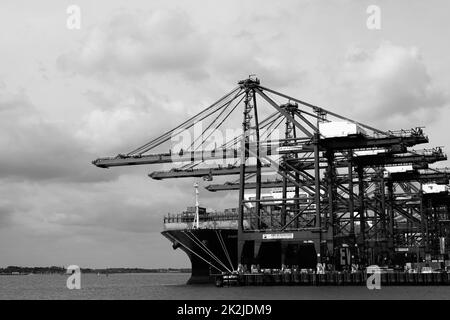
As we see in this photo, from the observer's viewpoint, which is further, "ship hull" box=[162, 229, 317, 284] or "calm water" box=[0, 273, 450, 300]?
"ship hull" box=[162, 229, 317, 284]

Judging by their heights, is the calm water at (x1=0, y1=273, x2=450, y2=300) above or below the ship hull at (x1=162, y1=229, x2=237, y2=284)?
below
